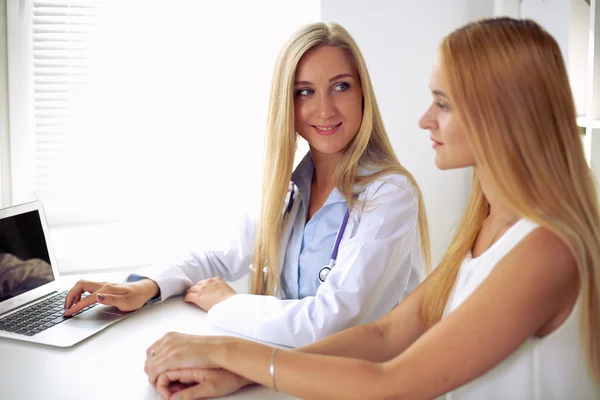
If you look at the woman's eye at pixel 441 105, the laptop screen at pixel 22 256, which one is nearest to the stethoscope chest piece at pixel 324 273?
the woman's eye at pixel 441 105

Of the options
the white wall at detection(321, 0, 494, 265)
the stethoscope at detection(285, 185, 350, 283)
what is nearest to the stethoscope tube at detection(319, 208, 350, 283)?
the stethoscope at detection(285, 185, 350, 283)

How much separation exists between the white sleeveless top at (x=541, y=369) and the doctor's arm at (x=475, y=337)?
0.03 metres

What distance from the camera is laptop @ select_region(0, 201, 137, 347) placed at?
1.52m

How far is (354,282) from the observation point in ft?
5.13

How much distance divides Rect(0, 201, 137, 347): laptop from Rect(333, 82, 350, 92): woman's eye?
2.68ft

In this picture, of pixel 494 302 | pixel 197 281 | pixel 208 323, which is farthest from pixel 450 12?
pixel 494 302

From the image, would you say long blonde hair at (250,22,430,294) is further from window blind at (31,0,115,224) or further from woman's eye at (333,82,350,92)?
window blind at (31,0,115,224)

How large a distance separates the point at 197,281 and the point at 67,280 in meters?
0.40

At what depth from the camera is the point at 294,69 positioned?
1.82 meters

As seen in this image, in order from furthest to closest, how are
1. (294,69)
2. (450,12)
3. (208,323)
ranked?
1. (450,12)
2. (294,69)
3. (208,323)

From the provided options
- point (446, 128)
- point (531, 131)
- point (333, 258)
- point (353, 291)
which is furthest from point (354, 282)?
point (531, 131)

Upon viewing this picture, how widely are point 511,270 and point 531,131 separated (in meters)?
0.22

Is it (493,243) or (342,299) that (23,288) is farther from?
(493,243)

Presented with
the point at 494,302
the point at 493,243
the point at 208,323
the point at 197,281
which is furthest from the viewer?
the point at 197,281
